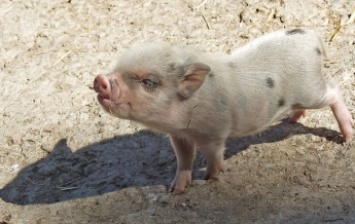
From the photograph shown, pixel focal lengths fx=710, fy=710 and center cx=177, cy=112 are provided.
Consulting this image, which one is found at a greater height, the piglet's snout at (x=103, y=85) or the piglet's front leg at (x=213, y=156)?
the piglet's snout at (x=103, y=85)

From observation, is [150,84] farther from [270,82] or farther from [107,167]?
[107,167]

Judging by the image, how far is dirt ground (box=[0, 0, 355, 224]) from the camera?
4387 millimetres

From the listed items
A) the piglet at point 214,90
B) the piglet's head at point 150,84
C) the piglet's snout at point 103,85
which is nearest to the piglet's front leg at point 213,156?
the piglet at point 214,90

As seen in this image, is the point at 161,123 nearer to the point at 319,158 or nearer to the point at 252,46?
the point at 252,46

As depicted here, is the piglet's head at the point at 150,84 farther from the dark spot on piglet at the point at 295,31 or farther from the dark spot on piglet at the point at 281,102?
the dark spot on piglet at the point at 295,31

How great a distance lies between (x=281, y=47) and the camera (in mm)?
4391

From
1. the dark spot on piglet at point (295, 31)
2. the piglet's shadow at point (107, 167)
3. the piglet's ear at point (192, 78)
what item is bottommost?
the piglet's shadow at point (107, 167)

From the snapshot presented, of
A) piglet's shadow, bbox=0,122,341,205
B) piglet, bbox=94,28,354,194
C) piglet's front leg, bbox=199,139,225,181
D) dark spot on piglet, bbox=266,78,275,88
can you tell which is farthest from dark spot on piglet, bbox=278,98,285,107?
piglet's shadow, bbox=0,122,341,205

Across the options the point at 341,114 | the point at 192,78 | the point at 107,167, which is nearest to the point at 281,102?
the point at 341,114

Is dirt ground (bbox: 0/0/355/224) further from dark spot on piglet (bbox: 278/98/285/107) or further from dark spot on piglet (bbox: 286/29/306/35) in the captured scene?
dark spot on piglet (bbox: 286/29/306/35)

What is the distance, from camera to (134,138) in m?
5.09

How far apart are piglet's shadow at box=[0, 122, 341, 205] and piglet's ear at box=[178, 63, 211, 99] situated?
Answer: 0.89 meters

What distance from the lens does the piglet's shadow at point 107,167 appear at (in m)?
4.73

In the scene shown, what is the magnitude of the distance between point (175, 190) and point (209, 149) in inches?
14.9
